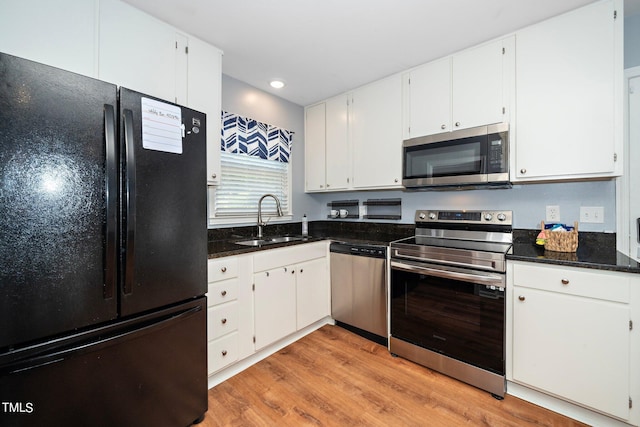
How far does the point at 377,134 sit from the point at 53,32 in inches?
92.3

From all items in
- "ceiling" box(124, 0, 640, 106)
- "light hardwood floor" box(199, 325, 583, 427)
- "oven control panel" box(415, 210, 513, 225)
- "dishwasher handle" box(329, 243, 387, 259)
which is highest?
"ceiling" box(124, 0, 640, 106)

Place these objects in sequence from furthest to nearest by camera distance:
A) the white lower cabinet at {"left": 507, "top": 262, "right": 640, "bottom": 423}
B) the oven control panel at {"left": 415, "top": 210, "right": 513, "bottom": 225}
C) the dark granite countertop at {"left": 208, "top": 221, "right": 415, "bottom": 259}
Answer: the oven control panel at {"left": 415, "top": 210, "right": 513, "bottom": 225}, the dark granite countertop at {"left": 208, "top": 221, "right": 415, "bottom": 259}, the white lower cabinet at {"left": 507, "top": 262, "right": 640, "bottom": 423}

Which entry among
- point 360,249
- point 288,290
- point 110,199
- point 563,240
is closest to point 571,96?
point 563,240

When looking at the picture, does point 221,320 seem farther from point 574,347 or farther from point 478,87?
point 478,87

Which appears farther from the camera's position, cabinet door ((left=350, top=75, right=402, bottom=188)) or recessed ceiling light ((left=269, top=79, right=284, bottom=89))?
recessed ceiling light ((left=269, top=79, right=284, bottom=89))

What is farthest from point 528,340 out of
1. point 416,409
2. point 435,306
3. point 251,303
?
point 251,303

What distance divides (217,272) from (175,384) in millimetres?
656

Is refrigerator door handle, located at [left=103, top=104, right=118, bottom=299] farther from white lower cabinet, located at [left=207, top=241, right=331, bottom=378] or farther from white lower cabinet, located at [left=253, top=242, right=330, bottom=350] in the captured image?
white lower cabinet, located at [left=253, top=242, right=330, bottom=350]

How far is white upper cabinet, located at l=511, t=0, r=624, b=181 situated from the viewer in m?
1.63

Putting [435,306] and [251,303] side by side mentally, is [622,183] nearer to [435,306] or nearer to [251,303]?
[435,306]

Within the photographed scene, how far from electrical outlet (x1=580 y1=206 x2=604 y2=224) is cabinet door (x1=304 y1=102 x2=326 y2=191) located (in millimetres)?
2243

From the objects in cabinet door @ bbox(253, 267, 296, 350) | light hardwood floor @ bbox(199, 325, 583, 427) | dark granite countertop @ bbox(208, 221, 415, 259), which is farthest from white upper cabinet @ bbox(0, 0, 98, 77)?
light hardwood floor @ bbox(199, 325, 583, 427)

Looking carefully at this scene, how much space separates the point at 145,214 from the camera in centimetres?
128

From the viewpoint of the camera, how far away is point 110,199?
1154 millimetres
